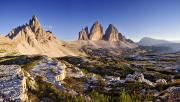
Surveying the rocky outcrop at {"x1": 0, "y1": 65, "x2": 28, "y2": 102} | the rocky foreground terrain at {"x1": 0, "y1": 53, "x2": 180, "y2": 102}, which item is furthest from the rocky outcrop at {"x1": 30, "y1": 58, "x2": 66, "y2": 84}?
the rocky outcrop at {"x1": 0, "y1": 65, "x2": 28, "y2": 102}

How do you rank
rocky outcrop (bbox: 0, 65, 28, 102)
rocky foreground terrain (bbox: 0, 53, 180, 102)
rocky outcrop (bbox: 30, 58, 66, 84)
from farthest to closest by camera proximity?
rocky outcrop (bbox: 30, 58, 66, 84)
rocky foreground terrain (bbox: 0, 53, 180, 102)
rocky outcrop (bbox: 0, 65, 28, 102)

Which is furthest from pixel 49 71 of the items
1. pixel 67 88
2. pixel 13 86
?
pixel 13 86

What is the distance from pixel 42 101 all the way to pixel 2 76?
13.4 meters

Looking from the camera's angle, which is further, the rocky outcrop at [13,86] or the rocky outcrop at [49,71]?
the rocky outcrop at [49,71]

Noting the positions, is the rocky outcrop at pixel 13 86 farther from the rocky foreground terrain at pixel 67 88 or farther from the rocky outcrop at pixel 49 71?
the rocky outcrop at pixel 49 71

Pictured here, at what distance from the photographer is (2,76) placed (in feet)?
251

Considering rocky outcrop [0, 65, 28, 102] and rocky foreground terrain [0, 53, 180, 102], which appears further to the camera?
rocky foreground terrain [0, 53, 180, 102]

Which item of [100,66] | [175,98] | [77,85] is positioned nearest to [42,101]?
[77,85]

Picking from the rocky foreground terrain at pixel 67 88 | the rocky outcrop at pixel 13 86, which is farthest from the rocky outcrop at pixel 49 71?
the rocky outcrop at pixel 13 86

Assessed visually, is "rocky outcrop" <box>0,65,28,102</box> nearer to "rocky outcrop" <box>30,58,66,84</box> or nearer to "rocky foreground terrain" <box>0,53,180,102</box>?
"rocky foreground terrain" <box>0,53,180,102</box>

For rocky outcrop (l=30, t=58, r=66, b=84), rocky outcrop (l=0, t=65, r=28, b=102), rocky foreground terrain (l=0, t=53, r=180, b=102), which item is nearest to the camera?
rocky outcrop (l=0, t=65, r=28, b=102)

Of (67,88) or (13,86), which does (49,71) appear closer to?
(67,88)

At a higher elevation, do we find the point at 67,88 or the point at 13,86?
the point at 13,86

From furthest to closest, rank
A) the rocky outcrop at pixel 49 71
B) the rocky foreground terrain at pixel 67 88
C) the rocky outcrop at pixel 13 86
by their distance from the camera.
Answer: the rocky outcrop at pixel 49 71 → the rocky foreground terrain at pixel 67 88 → the rocky outcrop at pixel 13 86
